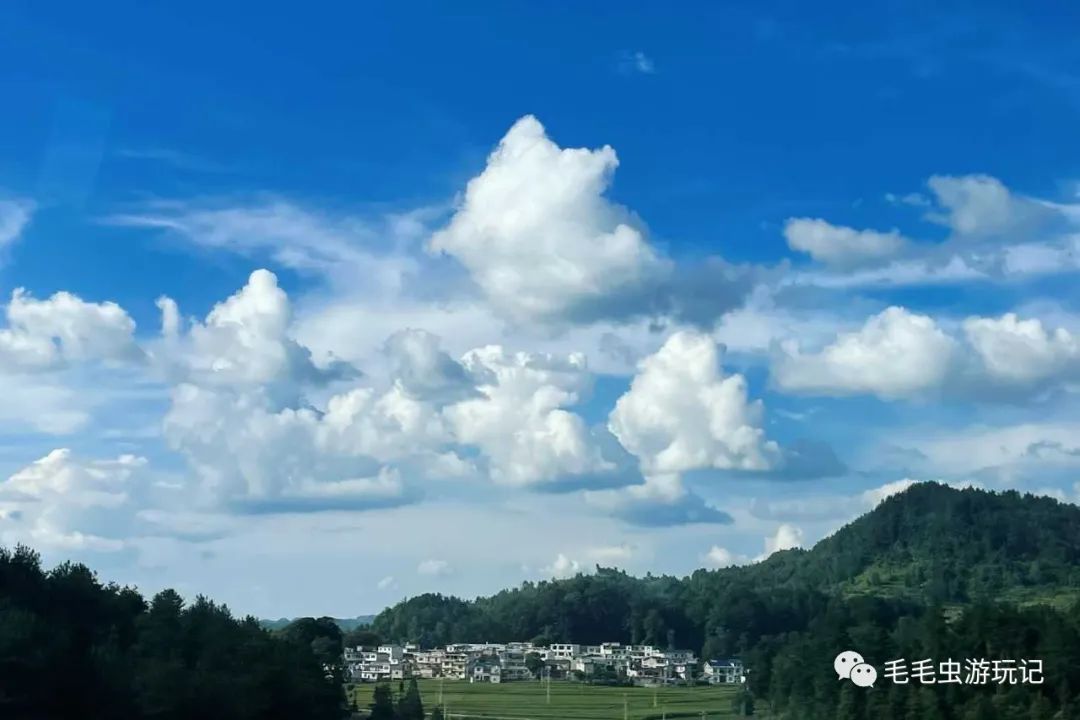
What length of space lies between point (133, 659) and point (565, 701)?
7029 cm

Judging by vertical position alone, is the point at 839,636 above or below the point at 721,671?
above

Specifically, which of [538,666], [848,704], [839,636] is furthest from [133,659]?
[538,666]

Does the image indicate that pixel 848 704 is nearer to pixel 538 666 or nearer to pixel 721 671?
pixel 538 666

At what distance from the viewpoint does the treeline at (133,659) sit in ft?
154

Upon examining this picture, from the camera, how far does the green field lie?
102750 millimetres

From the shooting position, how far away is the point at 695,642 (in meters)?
177

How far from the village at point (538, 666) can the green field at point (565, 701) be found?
4.76 metres

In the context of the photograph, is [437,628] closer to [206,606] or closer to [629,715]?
[629,715]

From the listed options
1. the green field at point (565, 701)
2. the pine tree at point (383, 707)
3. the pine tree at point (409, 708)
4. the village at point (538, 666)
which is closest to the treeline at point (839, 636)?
the green field at point (565, 701)

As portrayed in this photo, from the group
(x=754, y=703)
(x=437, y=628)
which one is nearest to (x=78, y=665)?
(x=754, y=703)

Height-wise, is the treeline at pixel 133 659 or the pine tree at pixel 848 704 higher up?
the treeline at pixel 133 659

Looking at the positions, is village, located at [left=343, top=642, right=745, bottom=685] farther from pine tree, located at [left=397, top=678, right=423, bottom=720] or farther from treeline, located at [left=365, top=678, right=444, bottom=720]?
treeline, located at [left=365, top=678, right=444, bottom=720]

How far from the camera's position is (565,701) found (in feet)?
388

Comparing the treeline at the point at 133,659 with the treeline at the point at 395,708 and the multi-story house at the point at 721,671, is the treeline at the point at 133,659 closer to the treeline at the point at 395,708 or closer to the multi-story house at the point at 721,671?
the treeline at the point at 395,708
